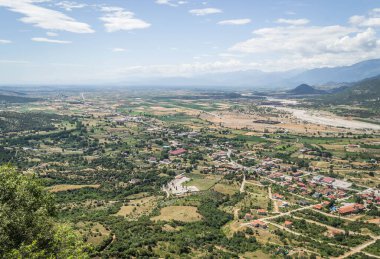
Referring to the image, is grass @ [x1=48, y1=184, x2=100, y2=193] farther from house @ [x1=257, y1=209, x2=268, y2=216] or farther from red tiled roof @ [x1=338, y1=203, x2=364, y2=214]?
red tiled roof @ [x1=338, y1=203, x2=364, y2=214]

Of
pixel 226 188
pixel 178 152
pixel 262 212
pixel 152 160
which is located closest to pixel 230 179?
pixel 226 188

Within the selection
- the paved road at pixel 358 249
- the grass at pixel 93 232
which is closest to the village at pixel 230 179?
the paved road at pixel 358 249

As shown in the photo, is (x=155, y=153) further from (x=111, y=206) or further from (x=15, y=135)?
(x=15, y=135)

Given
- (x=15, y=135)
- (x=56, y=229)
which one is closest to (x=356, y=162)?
(x=56, y=229)

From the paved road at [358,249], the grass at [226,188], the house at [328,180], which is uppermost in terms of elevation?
the house at [328,180]

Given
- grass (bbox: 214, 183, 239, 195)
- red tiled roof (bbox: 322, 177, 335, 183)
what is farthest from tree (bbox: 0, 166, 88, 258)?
red tiled roof (bbox: 322, 177, 335, 183)

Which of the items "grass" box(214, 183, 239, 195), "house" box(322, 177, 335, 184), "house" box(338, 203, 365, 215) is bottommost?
"grass" box(214, 183, 239, 195)

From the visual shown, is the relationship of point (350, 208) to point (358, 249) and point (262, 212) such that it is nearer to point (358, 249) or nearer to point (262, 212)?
point (358, 249)

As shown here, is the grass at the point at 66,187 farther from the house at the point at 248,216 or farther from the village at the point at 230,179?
the house at the point at 248,216
